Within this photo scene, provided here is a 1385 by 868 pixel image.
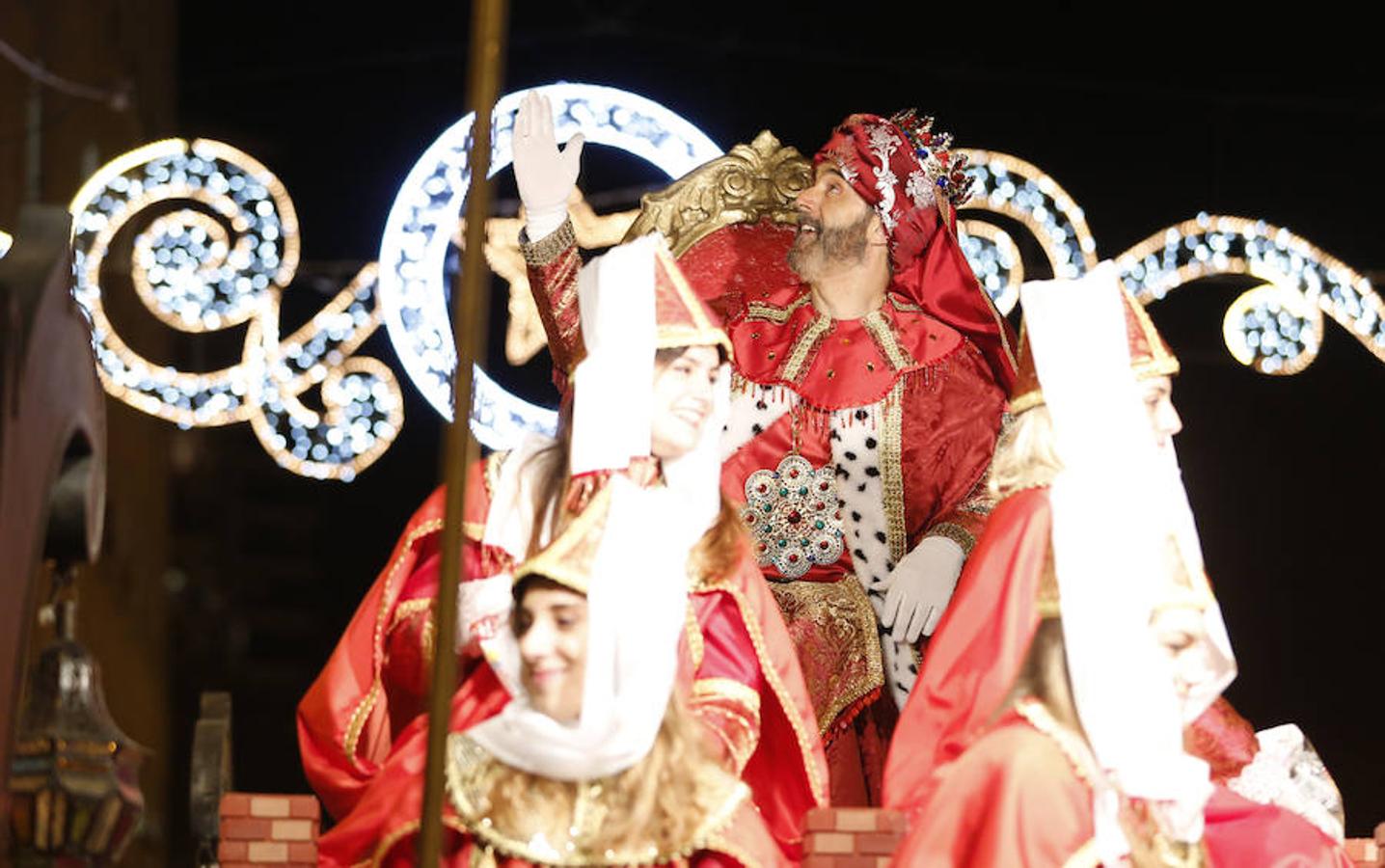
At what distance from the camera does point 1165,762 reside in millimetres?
5348

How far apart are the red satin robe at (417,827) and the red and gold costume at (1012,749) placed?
26 centimetres

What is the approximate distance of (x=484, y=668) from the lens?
5527mm

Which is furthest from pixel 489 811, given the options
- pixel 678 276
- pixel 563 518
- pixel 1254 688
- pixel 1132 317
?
pixel 1254 688

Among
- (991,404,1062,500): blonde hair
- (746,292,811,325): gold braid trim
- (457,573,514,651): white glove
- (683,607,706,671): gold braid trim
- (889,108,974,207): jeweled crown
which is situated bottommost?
(683,607,706,671): gold braid trim

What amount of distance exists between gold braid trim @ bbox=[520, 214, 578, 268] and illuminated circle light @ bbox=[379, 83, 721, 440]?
0.31m

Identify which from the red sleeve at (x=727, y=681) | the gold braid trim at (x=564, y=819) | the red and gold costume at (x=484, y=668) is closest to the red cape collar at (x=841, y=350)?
the red and gold costume at (x=484, y=668)

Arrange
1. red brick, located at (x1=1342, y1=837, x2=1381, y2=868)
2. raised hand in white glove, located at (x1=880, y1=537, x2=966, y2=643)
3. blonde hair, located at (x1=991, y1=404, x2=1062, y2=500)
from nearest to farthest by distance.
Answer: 1. blonde hair, located at (x1=991, y1=404, x2=1062, y2=500)
2. red brick, located at (x1=1342, y1=837, x2=1381, y2=868)
3. raised hand in white glove, located at (x1=880, y1=537, x2=966, y2=643)

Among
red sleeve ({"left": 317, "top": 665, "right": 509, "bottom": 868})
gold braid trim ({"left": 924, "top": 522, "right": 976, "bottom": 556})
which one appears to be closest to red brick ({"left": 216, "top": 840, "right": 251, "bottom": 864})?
red sleeve ({"left": 317, "top": 665, "right": 509, "bottom": 868})

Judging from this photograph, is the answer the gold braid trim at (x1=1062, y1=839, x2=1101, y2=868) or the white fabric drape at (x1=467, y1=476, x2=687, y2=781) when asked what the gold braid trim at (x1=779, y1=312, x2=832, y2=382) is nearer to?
the white fabric drape at (x1=467, y1=476, x2=687, y2=781)

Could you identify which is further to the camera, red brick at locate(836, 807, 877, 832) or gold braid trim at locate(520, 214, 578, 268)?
gold braid trim at locate(520, 214, 578, 268)

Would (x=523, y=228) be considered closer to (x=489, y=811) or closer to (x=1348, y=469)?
(x=489, y=811)

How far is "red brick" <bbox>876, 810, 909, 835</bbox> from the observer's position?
5.39 meters

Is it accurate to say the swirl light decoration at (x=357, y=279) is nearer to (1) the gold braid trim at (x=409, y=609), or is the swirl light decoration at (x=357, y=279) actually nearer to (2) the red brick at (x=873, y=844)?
(1) the gold braid trim at (x=409, y=609)

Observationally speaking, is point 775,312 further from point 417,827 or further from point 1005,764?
point 417,827
